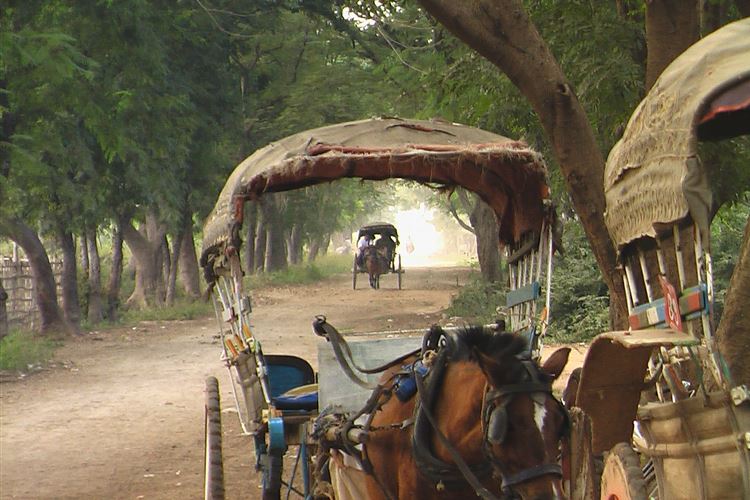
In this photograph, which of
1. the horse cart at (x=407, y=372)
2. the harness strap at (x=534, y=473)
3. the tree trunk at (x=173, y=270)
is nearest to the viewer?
the harness strap at (x=534, y=473)

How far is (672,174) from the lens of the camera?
154 inches

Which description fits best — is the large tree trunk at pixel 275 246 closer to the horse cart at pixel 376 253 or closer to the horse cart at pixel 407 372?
the horse cart at pixel 376 253

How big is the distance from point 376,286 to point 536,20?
85.4 ft

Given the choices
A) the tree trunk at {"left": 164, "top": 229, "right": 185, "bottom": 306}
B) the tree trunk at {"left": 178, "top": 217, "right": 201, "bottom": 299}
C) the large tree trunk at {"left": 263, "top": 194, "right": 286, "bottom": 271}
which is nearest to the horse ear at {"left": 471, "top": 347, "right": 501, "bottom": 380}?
the tree trunk at {"left": 164, "top": 229, "right": 185, "bottom": 306}

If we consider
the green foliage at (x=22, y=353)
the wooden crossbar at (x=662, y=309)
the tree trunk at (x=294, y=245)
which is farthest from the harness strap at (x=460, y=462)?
the tree trunk at (x=294, y=245)

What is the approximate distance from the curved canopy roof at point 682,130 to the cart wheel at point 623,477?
0.91 m

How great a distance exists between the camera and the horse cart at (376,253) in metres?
35.5

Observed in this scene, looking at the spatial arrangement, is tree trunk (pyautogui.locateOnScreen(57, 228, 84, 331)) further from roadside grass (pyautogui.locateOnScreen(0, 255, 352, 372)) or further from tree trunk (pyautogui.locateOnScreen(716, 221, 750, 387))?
tree trunk (pyautogui.locateOnScreen(716, 221, 750, 387))

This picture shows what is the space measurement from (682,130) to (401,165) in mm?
3227

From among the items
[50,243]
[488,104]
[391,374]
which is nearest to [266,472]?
[391,374]

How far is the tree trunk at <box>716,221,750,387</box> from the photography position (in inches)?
229

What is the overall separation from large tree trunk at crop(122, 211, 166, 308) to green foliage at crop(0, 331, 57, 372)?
8.91m

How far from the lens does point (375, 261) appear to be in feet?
116

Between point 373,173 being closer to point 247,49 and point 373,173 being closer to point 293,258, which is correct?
point 247,49
